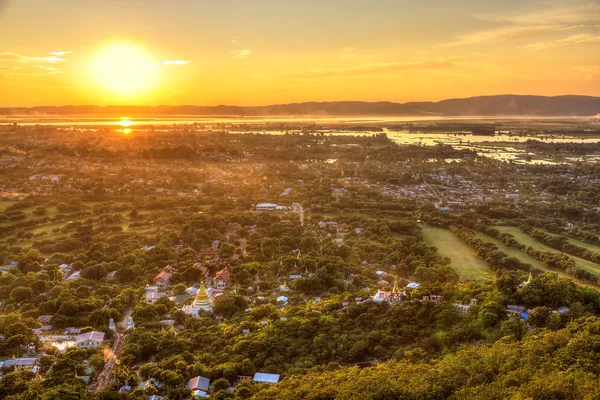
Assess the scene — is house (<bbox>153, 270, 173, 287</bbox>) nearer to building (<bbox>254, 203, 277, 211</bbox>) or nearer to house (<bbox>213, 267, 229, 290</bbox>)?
house (<bbox>213, 267, 229, 290</bbox>)

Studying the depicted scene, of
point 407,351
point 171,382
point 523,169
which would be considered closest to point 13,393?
point 171,382

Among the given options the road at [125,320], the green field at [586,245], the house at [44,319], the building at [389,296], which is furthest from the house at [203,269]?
the green field at [586,245]

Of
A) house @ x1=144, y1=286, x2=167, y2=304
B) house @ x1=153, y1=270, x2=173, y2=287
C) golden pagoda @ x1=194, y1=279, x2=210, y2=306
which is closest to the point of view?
golden pagoda @ x1=194, y1=279, x2=210, y2=306

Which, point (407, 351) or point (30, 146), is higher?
point (30, 146)

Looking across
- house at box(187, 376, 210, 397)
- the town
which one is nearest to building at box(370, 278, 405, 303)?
the town

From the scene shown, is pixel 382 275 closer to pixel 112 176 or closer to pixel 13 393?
pixel 13 393
